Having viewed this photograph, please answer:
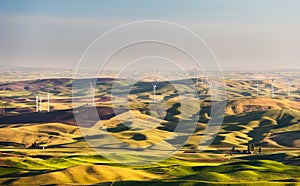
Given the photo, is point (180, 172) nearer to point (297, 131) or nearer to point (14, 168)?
point (14, 168)

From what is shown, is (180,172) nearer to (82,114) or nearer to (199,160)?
(199,160)

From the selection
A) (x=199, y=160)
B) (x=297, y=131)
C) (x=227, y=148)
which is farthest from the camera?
(x=297, y=131)

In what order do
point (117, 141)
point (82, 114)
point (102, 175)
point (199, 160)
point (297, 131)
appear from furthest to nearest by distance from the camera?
point (82, 114) < point (297, 131) < point (117, 141) < point (199, 160) < point (102, 175)

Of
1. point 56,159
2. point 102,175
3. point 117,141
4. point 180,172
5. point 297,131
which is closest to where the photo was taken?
point 102,175

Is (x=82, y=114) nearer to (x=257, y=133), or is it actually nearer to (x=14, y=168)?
(x=257, y=133)

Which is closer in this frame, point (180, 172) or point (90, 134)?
point (180, 172)

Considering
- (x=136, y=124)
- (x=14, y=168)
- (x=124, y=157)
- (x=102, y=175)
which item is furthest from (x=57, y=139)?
(x=102, y=175)

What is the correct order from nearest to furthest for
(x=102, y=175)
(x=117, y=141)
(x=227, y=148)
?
(x=102, y=175) < (x=227, y=148) < (x=117, y=141)

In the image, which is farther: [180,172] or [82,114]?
[82,114]

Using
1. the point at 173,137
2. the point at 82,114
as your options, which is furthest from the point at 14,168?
the point at 82,114
